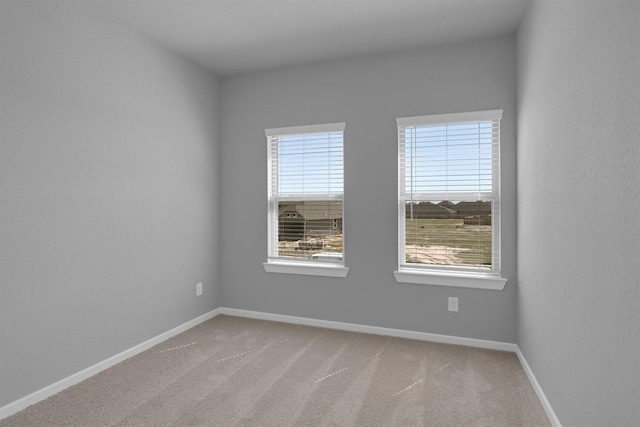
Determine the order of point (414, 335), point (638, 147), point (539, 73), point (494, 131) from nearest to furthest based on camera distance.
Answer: point (638, 147), point (539, 73), point (494, 131), point (414, 335)

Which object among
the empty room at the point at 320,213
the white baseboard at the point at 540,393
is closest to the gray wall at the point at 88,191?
the empty room at the point at 320,213

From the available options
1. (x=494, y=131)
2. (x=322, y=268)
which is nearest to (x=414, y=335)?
(x=322, y=268)

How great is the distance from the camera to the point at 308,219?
11.8 feet

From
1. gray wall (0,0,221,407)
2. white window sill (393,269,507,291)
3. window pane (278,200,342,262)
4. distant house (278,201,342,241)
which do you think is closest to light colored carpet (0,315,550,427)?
gray wall (0,0,221,407)

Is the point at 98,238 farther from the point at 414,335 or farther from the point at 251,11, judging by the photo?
the point at 414,335

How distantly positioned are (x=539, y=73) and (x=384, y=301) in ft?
7.09

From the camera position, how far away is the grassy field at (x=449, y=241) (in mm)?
3020

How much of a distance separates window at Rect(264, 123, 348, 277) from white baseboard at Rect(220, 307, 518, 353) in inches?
19.2

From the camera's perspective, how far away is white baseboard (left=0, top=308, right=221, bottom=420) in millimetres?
2029

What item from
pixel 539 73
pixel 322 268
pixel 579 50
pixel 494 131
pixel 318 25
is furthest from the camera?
pixel 322 268

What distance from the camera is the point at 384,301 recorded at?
10.7ft

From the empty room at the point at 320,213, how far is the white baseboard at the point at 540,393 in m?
0.03

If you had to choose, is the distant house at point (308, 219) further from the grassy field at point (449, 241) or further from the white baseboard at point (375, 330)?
the white baseboard at point (375, 330)

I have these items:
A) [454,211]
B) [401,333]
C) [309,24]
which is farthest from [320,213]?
[309,24]
